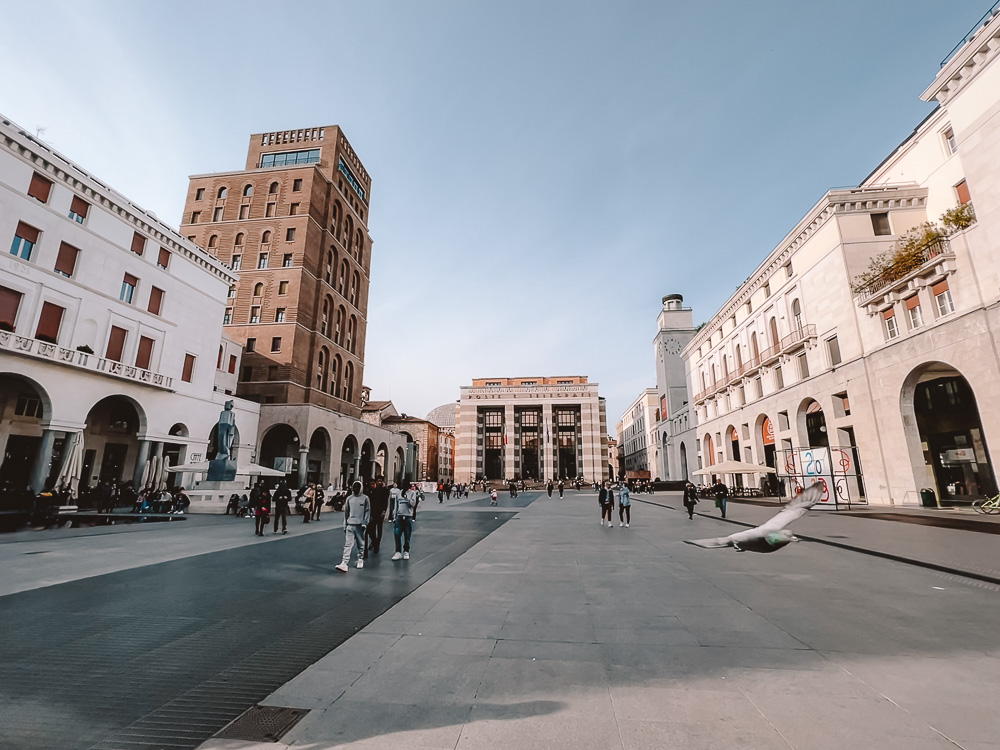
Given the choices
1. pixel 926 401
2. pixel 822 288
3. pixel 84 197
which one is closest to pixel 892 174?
pixel 822 288

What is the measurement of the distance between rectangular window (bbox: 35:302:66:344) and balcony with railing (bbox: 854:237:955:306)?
4031 cm

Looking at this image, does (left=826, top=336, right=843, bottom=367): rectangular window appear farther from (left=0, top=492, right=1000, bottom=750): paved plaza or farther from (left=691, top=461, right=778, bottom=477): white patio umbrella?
(left=0, top=492, right=1000, bottom=750): paved plaza

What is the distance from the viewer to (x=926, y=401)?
2470 cm

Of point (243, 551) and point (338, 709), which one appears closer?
point (338, 709)

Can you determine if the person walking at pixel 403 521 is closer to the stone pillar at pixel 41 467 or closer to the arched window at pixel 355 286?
the stone pillar at pixel 41 467

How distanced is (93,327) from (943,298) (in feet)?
135

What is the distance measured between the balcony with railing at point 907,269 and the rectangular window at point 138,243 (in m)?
40.6

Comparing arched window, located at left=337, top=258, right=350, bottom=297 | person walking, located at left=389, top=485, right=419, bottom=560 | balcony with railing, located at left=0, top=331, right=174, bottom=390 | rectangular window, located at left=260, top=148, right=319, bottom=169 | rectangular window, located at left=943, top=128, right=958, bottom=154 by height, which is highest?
rectangular window, located at left=260, top=148, right=319, bottom=169

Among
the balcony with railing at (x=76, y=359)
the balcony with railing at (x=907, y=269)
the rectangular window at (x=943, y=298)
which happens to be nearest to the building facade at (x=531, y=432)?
the balcony with railing at (x=76, y=359)

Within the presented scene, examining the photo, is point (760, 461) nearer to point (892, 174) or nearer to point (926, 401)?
point (926, 401)

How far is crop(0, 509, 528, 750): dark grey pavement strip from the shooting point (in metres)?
3.21

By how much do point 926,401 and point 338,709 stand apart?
108 ft

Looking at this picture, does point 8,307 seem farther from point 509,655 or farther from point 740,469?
point 740,469

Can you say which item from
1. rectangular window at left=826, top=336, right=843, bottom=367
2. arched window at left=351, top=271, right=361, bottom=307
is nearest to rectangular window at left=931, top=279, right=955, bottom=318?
rectangular window at left=826, top=336, right=843, bottom=367
